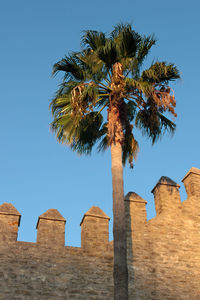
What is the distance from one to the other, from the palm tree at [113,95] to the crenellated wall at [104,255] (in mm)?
2371

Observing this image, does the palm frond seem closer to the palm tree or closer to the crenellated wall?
the palm tree

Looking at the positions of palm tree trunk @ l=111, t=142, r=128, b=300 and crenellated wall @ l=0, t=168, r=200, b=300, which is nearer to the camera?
palm tree trunk @ l=111, t=142, r=128, b=300

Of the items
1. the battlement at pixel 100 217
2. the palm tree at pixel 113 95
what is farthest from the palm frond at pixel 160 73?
the battlement at pixel 100 217

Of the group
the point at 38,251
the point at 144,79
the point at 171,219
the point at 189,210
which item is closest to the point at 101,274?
the point at 38,251

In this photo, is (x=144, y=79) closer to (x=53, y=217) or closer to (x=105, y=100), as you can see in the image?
(x=105, y=100)

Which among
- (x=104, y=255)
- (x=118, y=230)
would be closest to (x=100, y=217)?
(x=104, y=255)

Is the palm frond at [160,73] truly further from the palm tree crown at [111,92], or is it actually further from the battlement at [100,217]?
the battlement at [100,217]

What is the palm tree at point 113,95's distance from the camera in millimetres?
11156

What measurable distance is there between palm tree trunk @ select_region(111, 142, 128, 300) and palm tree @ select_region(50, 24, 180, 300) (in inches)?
1.2

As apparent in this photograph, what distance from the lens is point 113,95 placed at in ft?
37.4

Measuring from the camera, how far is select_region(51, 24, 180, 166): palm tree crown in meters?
11.2

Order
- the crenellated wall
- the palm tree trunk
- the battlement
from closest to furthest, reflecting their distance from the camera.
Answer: the palm tree trunk → the crenellated wall → the battlement

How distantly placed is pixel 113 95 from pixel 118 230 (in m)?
4.11

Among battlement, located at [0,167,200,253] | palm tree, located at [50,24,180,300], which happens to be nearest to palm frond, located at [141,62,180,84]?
palm tree, located at [50,24,180,300]
